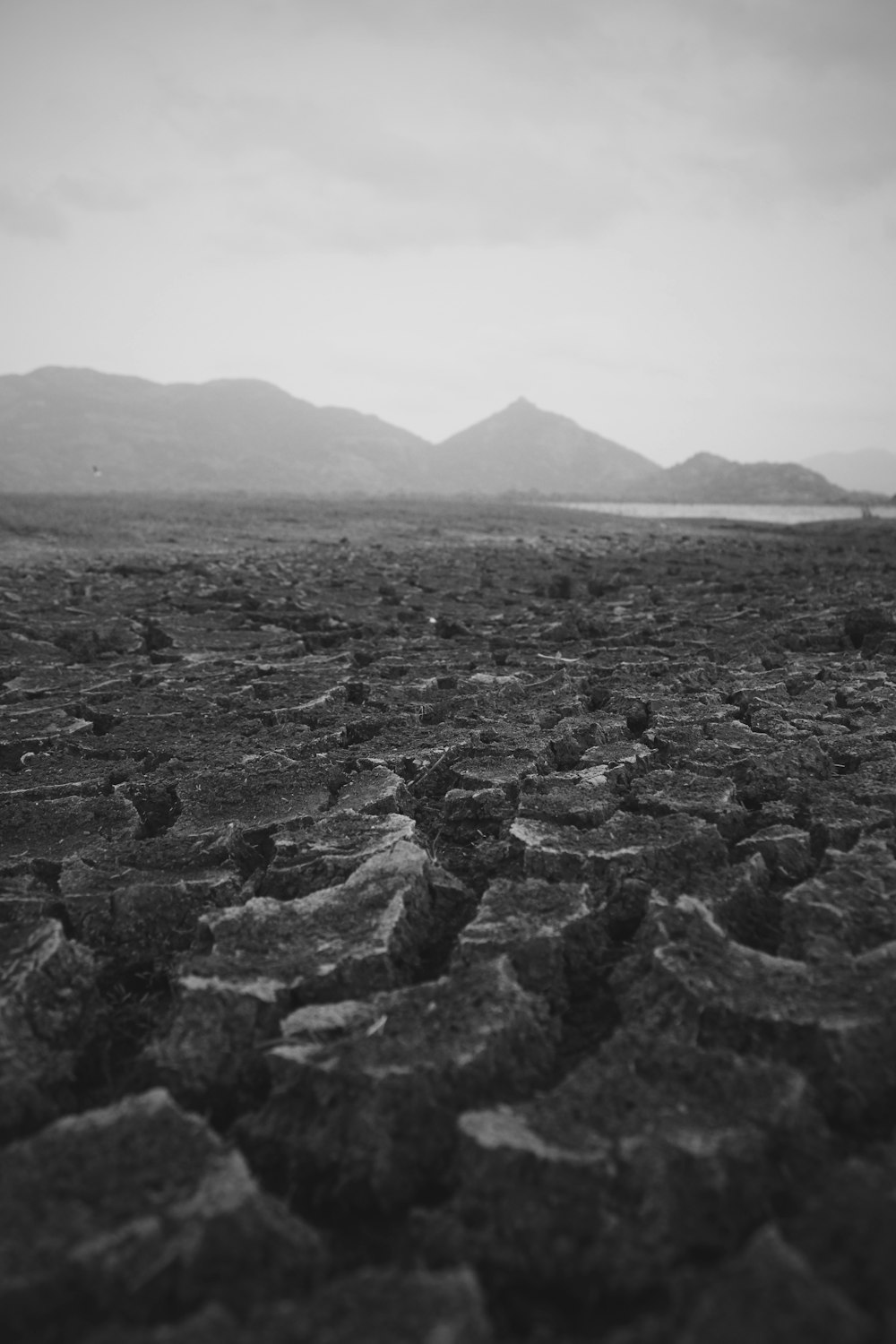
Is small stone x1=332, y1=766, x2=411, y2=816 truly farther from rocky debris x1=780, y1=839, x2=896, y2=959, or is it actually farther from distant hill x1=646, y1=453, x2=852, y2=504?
distant hill x1=646, y1=453, x2=852, y2=504

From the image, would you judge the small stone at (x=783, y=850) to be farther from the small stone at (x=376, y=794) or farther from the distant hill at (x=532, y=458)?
the distant hill at (x=532, y=458)

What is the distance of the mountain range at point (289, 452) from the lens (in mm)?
82188

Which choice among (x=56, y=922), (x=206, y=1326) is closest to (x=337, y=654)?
(x=56, y=922)

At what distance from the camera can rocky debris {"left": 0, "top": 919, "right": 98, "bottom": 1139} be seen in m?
1.32

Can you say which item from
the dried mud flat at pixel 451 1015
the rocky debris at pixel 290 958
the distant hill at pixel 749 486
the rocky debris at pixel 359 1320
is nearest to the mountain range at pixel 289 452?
the distant hill at pixel 749 486

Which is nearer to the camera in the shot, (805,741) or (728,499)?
(805,741)

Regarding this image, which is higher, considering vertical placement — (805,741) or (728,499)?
(728,499)

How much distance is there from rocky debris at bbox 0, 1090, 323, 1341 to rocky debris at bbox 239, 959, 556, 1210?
0.11 m

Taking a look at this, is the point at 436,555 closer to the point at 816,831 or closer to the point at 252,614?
the point at 252,614

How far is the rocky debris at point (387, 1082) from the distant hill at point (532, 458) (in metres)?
109

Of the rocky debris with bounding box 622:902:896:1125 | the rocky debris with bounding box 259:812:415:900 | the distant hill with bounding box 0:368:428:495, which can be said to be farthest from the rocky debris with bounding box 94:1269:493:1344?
the distant hill with bounding box 0:368:428:495

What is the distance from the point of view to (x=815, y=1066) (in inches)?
51.6

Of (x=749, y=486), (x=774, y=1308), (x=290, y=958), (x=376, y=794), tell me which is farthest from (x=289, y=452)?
(x=774, y=1308)

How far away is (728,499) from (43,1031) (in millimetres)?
67354
